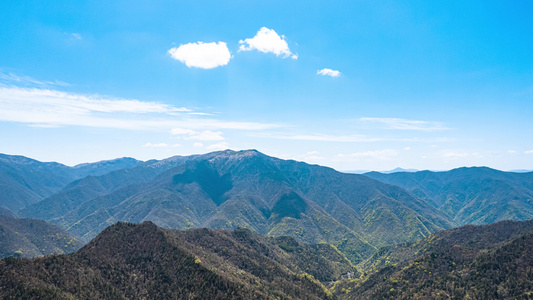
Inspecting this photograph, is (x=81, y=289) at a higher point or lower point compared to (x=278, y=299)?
higher

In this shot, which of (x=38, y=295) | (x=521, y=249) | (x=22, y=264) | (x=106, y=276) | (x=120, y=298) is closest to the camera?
(x=38, y=295)

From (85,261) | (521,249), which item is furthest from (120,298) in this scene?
(521,249)

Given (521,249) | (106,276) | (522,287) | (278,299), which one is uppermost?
(521,249)

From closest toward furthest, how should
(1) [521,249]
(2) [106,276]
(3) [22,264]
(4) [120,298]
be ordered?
(3) [22,264], (4) [120,298], (2) [106,276], (1) [521,249]

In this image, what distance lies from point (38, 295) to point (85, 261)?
152ft

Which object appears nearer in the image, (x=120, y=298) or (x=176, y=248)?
(x=120, y=298)

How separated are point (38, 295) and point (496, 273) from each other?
775ft

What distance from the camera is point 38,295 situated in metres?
124

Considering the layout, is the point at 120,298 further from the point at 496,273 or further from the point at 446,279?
the point at 496,273

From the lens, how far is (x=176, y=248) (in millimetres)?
188375

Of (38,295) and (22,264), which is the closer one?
(38,295)

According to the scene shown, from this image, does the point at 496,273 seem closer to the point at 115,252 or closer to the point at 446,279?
the point at 446,279

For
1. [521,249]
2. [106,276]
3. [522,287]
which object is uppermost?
[521,249]

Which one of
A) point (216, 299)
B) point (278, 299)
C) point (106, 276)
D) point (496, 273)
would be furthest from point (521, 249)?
point (106, 276)
